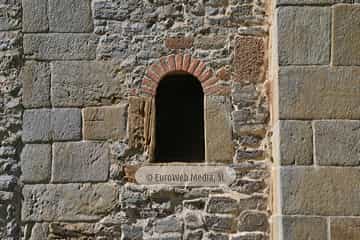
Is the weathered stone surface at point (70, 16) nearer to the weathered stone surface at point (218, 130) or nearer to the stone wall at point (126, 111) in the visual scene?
the stone wall at point (126, 111)

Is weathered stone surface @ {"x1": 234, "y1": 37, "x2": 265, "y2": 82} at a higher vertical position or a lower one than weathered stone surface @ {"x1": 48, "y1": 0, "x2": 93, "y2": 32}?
lower

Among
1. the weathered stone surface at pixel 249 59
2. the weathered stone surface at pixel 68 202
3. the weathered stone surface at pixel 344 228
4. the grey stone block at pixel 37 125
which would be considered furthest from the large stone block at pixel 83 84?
the weathered stone surface at pixel 344 228

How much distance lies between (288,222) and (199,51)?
149 cm

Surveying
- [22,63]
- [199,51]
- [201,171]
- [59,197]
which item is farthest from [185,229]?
[22,63]

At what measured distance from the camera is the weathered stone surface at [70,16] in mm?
5977

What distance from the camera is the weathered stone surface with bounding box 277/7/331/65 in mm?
5672

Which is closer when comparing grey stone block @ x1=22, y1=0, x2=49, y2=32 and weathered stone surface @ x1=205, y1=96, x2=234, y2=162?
weathered stone surface @ x1=205, y1=96, x2=234, y2=162

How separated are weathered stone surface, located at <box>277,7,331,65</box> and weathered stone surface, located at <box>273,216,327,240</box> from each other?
3.78ft

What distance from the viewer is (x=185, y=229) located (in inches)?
225

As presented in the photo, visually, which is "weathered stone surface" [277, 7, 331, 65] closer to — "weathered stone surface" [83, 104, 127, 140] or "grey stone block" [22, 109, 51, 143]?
"weathered stone surface" [83, 104, 127, 140]

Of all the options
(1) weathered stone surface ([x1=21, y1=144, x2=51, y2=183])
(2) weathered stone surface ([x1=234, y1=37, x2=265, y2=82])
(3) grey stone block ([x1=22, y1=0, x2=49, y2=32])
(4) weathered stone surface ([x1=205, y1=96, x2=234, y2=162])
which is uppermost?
(3) grey stone block ([x1=22, y1=0, x2=49, y2=32])

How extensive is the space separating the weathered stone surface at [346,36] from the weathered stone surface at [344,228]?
1.16 metres

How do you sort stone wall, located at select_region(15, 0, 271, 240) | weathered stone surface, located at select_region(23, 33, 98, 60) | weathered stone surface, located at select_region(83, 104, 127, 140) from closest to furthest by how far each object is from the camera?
1. stone wall, located at select_region(15, 0, 271, 240)
2. weathered stone surface, located at select_region(83, 104, 127, 140)
3. weathered stone surface, located at select_region(23, 33, 98, 60)

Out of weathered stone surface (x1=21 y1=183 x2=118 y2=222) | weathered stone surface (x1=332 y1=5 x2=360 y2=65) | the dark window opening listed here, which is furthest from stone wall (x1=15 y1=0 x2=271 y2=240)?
weathered stone surface (x1=332 y1=5 x2=360 y2=65)
